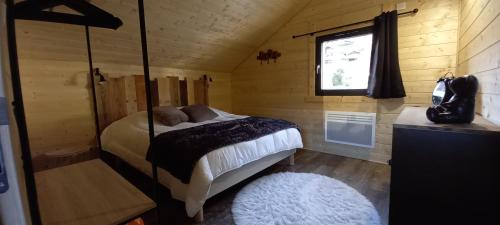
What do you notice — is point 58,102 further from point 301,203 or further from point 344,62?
point 344,62

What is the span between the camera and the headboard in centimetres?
296

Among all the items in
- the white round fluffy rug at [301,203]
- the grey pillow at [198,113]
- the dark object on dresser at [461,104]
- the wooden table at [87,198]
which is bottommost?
the white round fluffy rug at [301,203]

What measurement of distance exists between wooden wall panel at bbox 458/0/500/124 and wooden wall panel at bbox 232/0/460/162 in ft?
1.64

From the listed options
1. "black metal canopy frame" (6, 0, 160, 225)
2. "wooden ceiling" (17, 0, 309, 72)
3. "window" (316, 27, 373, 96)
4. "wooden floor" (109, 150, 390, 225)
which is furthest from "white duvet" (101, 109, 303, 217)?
"window" (316, 27, 373, 96)

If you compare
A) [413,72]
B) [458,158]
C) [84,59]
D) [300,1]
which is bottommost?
[458,158]

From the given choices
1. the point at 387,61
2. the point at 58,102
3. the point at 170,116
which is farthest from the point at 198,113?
the point at 387,61

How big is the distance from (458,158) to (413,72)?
2.08 meters

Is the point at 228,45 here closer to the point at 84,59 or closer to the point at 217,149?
the point at 84,59

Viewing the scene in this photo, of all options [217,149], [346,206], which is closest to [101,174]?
[217,149]

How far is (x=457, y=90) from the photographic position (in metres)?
1.15

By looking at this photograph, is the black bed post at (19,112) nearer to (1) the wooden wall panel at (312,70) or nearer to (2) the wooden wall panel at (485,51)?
(2) the wooden wall panel at (485,51)

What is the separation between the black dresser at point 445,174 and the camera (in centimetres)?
99

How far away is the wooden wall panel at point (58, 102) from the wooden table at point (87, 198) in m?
1.88

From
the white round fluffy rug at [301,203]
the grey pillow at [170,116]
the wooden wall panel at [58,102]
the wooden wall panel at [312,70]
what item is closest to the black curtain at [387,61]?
the wooden wall panel at [312,70]
